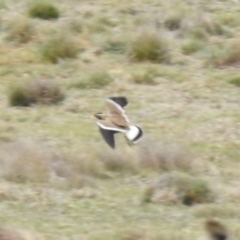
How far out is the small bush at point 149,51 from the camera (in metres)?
14.7

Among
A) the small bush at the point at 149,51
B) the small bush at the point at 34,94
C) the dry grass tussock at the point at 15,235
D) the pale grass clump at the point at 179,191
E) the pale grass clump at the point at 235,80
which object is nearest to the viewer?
the dry grass tussock at the point at 15,235

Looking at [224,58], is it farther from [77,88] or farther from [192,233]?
[192,233]

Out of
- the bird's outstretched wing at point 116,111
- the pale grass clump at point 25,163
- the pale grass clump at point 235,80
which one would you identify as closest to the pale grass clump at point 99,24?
the pale grass clump at point 235,80

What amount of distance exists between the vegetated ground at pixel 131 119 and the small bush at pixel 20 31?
20mm

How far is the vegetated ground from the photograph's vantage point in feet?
27.5

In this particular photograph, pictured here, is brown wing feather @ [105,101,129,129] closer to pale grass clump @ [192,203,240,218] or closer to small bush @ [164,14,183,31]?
pale grass clump @ [192,203,240,218]

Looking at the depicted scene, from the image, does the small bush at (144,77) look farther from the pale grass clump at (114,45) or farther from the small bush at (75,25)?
the small bush at (75,25)

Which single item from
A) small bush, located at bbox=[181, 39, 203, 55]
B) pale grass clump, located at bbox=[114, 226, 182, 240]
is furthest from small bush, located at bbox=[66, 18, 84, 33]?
pale grass clump, located at bbox=[114, 226, 182, 240]

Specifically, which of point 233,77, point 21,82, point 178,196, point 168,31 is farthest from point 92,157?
point 168,31

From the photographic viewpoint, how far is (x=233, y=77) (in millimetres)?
13625

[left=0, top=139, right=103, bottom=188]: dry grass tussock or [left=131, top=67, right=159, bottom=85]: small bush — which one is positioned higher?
[left=0, top=139, right=103, bottom=188]: dry grass tussock

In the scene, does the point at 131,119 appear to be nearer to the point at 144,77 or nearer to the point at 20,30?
the point at 144,77

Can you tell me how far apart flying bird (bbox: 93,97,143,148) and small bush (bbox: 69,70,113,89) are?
120 inches

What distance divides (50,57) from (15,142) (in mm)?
4470
